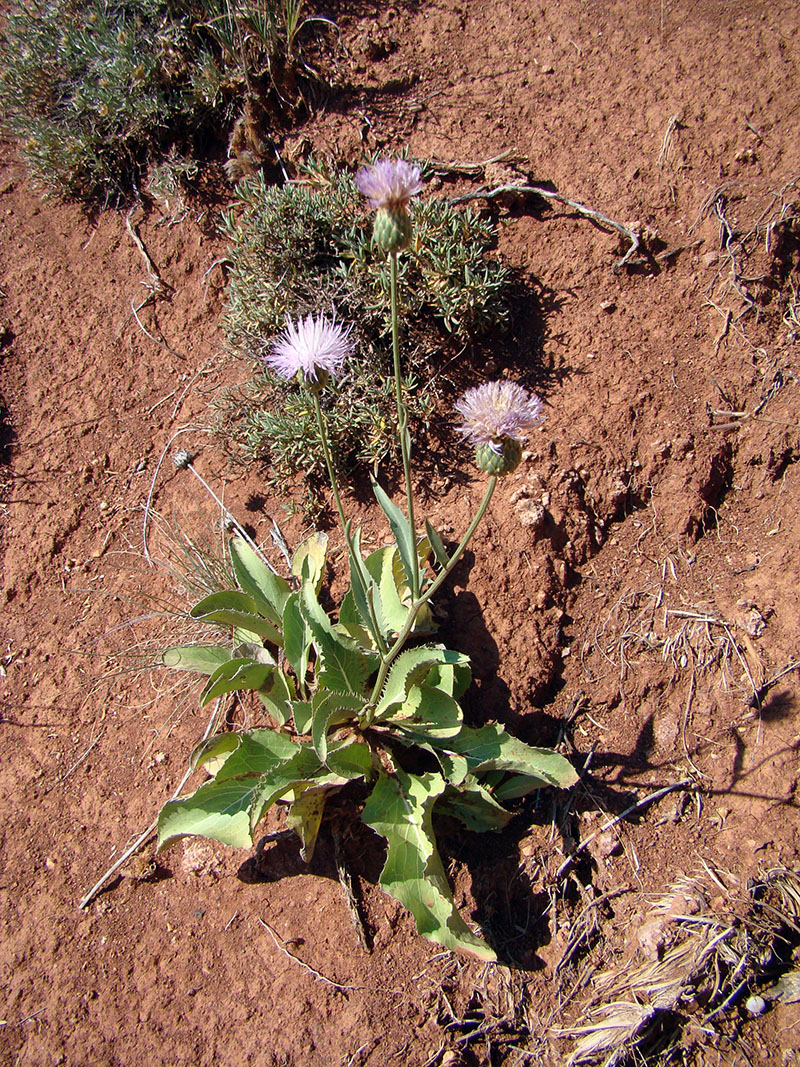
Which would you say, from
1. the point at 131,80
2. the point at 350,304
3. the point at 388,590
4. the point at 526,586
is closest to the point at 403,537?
the point at 388,590

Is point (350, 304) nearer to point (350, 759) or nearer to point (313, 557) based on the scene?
point (313, 557)

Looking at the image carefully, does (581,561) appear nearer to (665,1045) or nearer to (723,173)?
(665,1045)

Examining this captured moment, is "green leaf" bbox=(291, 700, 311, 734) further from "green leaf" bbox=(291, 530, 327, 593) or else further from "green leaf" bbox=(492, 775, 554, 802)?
"green leaf" bbox=(492, 775, 554, 802)

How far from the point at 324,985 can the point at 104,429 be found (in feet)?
10.0

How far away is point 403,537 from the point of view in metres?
2.63

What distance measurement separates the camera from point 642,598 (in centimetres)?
309

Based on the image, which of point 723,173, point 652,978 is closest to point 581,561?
point 652,978

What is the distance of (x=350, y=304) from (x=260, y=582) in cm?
157

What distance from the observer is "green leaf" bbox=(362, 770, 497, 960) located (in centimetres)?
232

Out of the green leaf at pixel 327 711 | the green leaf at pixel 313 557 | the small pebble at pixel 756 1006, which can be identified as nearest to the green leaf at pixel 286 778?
the green leaf at pixel 327 711

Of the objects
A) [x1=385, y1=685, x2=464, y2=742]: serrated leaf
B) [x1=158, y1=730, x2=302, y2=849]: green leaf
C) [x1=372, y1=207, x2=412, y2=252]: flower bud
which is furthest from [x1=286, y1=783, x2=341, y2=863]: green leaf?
[x1=372, y1=207, x2=412, y2=252]: flower bud

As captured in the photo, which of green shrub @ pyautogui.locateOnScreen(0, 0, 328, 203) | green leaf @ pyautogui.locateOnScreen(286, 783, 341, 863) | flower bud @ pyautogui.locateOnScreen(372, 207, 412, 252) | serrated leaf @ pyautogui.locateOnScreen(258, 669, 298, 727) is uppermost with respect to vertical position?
green shrub @ pyautogui.locateOnScreen(0, 0, 328, 203)

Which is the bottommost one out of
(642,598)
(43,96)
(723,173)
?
(642,598)

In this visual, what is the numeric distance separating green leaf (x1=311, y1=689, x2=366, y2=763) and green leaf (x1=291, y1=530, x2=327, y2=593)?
57cm
